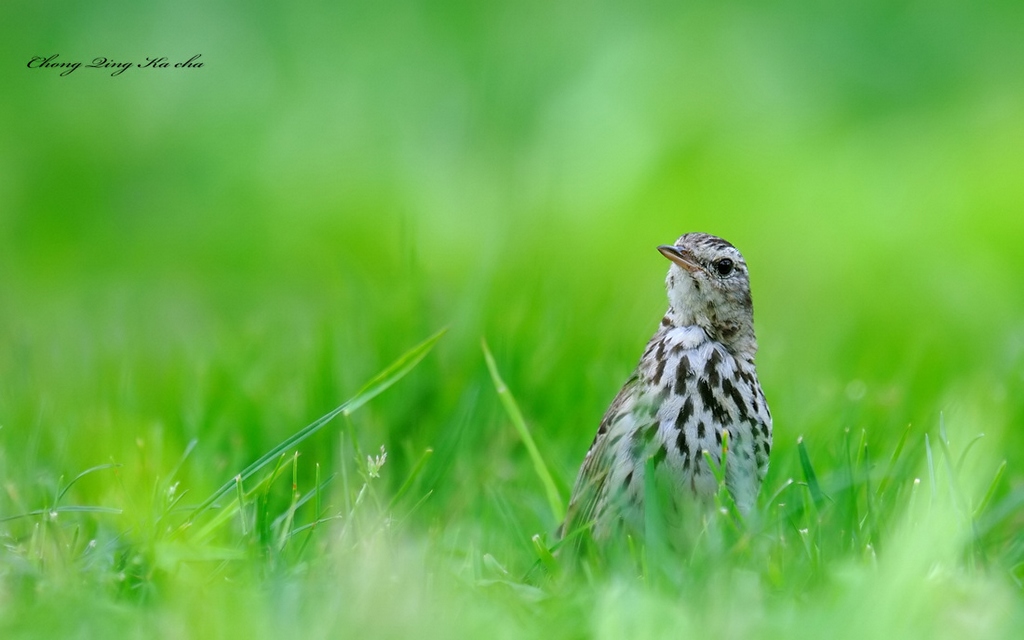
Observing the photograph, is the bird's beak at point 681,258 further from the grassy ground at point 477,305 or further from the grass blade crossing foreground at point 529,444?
the grassy ground at point 477,305

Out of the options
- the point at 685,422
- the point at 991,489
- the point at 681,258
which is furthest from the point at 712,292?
the point at 991,489

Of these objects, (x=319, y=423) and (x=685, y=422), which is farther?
(x=685, y=422)

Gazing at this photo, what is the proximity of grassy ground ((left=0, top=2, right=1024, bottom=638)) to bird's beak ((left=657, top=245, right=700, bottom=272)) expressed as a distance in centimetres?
78

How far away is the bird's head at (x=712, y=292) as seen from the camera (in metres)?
5.00

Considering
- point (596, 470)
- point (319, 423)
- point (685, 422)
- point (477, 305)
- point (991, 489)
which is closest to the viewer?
point (319, 423)

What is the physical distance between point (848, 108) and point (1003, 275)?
8.56ft

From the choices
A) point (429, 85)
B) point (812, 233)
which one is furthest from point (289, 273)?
point (812, 233)

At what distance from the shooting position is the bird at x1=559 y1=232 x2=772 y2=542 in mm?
4547

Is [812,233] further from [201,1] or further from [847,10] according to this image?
[201,1]

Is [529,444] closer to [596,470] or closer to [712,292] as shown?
[596,470]

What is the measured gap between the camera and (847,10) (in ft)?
38.4

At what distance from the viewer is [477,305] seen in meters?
6.29

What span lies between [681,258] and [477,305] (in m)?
1.44

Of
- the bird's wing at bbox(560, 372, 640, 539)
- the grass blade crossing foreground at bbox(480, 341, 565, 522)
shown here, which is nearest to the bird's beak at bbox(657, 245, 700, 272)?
the bird's wing at bbox(560, 372, 640, 539)
